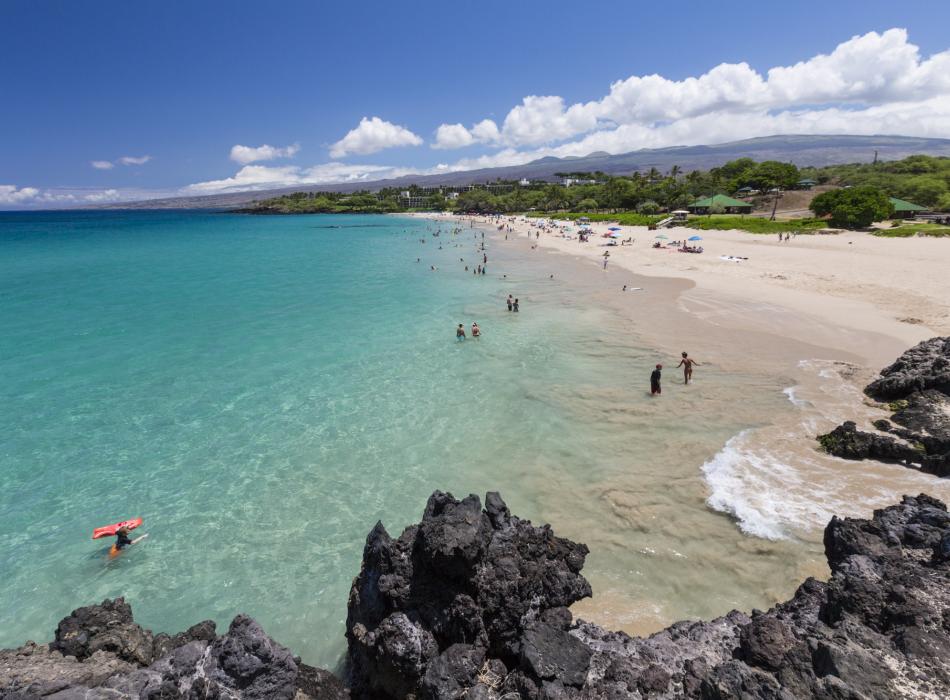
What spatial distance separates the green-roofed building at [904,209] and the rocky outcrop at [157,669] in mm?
85178

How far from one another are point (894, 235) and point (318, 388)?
202ft

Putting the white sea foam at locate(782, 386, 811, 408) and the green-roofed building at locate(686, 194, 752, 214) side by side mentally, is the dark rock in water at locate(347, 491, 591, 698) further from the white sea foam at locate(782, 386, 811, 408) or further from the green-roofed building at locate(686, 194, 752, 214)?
the green-roofed building at locate(686, 194, 752, 214)

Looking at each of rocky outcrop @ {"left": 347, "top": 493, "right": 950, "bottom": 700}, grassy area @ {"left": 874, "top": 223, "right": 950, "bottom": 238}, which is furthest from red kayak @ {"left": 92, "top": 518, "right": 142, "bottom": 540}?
grassy area @ {"left": 874, "top": 223, "right": 950, "bottom": 238}

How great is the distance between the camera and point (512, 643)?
19.9 feet

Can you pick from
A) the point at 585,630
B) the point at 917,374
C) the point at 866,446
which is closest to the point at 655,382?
the point at 866,446

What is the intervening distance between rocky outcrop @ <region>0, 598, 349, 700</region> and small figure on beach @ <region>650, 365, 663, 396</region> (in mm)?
13538

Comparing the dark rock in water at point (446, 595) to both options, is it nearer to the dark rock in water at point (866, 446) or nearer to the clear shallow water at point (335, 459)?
the clear shallow water at point (335, 459)

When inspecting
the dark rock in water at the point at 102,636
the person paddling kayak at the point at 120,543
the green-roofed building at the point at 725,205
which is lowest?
the green-roofed building at the point at 725,205

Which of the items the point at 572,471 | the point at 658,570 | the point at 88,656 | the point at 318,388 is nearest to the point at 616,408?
the point at 572,471

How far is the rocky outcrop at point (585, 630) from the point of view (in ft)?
16.1

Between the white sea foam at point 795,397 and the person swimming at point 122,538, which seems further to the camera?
the white sea foam at point 795,397

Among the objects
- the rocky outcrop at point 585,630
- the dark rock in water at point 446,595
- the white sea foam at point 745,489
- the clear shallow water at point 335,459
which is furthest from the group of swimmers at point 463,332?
the dark rock in water at point 446,595

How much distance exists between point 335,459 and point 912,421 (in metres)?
16.4

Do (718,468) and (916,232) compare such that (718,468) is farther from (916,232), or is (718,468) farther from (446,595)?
(916,232)
